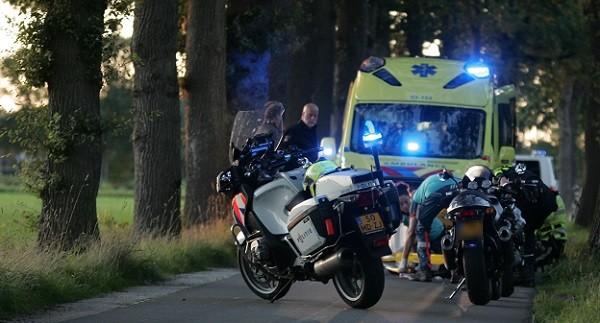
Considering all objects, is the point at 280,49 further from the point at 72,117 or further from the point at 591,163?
the point at 591,163

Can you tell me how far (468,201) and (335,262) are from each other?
55.6 inches

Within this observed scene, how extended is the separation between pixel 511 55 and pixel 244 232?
25533 mm

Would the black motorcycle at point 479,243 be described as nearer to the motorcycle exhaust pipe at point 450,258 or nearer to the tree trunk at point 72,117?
the motorcycle exhaust pipe at point 450,258

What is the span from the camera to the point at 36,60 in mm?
14766

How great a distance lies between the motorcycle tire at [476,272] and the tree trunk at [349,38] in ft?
63.7

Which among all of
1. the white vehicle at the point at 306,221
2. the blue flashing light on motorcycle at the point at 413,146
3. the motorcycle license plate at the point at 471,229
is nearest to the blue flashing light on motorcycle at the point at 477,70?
the blue flashing light on motorcycle at the point at 413,146

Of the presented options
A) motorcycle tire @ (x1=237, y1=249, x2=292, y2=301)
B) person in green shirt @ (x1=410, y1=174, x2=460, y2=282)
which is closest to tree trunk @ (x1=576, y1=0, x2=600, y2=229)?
person in green shirt @ (x1=410, y1=174, x2=460, y2=282)

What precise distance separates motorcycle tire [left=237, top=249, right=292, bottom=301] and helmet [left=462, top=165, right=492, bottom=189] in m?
1.91

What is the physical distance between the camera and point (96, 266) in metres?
13.8

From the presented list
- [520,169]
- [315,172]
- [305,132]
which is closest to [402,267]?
[305,132]

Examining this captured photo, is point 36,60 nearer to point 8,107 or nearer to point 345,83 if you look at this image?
point 8,107

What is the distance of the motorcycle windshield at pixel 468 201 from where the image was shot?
12.5 metres

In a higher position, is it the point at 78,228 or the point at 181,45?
the point at 181,45

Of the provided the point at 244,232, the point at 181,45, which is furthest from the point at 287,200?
the point at 181,45
